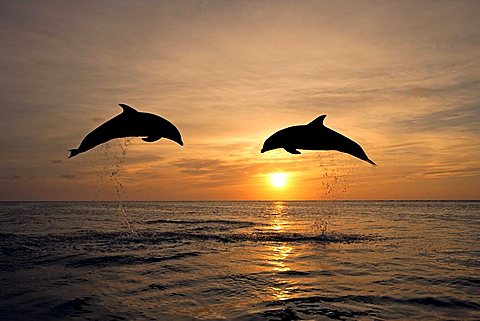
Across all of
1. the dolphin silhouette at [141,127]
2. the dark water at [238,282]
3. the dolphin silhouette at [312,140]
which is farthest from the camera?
the dolphin silhouette at [312,140]

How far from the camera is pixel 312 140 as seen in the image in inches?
415

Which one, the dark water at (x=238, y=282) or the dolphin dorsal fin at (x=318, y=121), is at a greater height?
the dolphin dorsal fin at (x=318, y=121)

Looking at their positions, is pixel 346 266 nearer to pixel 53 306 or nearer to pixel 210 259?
pixel 210 259

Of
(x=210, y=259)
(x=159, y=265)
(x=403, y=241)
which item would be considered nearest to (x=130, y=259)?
(x=159, y=265)

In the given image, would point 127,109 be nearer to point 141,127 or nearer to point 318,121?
point 141,127

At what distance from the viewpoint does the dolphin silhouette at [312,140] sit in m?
10.5

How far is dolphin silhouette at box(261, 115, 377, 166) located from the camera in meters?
10.5

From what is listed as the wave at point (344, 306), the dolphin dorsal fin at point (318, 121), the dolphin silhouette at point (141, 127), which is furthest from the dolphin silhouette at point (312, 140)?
the wave at point (344, 306)

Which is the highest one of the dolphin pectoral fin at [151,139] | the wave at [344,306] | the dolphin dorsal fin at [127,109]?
the dolphin dorsal fin at [127,109]

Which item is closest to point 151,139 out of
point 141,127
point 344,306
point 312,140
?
point 141,127

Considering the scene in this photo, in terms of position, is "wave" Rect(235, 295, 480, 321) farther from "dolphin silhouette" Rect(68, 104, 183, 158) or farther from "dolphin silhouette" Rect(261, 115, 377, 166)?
"dolphin silhouette" Rect(68, 104, 183, 158)

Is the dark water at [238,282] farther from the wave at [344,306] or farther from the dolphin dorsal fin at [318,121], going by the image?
the dolphin dorsal fin at [318,121]

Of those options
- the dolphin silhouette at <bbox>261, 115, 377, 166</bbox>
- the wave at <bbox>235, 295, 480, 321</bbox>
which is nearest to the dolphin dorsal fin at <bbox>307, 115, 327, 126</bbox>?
the dolphin silhouette at <bbox>261, 115, 377, 166</bbox>

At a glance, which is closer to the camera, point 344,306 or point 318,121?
point 344,306
